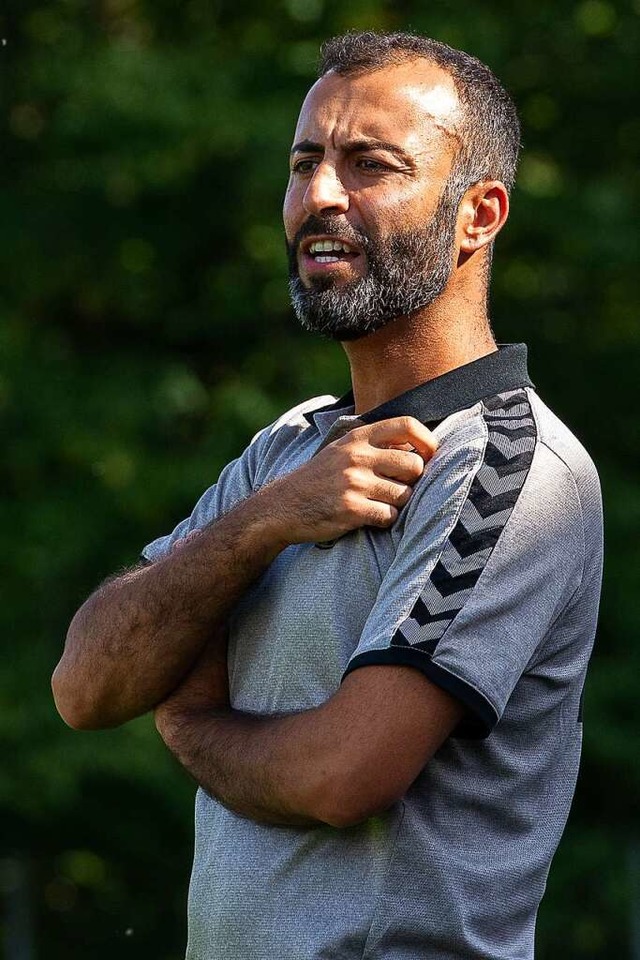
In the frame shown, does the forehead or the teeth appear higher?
the forehead

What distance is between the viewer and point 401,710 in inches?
81.8

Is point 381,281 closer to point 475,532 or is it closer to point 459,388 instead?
point 459,388

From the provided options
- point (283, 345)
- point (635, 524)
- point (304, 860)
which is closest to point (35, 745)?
point (283, 345)

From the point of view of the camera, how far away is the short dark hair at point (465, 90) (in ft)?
8.57

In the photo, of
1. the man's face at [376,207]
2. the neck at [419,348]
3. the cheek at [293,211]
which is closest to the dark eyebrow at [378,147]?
the man's face at [376,207]

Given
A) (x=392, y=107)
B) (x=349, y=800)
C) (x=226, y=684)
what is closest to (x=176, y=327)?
(x=392, y=107)

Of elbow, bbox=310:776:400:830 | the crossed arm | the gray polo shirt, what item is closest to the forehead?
the gray polo shirt

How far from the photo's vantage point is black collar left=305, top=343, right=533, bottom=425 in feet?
8.00

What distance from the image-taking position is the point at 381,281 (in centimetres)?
251

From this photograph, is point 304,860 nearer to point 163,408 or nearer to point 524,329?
point 163,408

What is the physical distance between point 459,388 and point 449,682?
1.87 ft

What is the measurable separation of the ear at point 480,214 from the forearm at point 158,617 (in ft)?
1.96

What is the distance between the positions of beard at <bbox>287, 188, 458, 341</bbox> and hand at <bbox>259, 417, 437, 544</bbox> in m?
0.23

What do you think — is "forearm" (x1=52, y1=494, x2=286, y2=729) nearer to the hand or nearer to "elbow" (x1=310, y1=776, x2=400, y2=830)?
the hand
